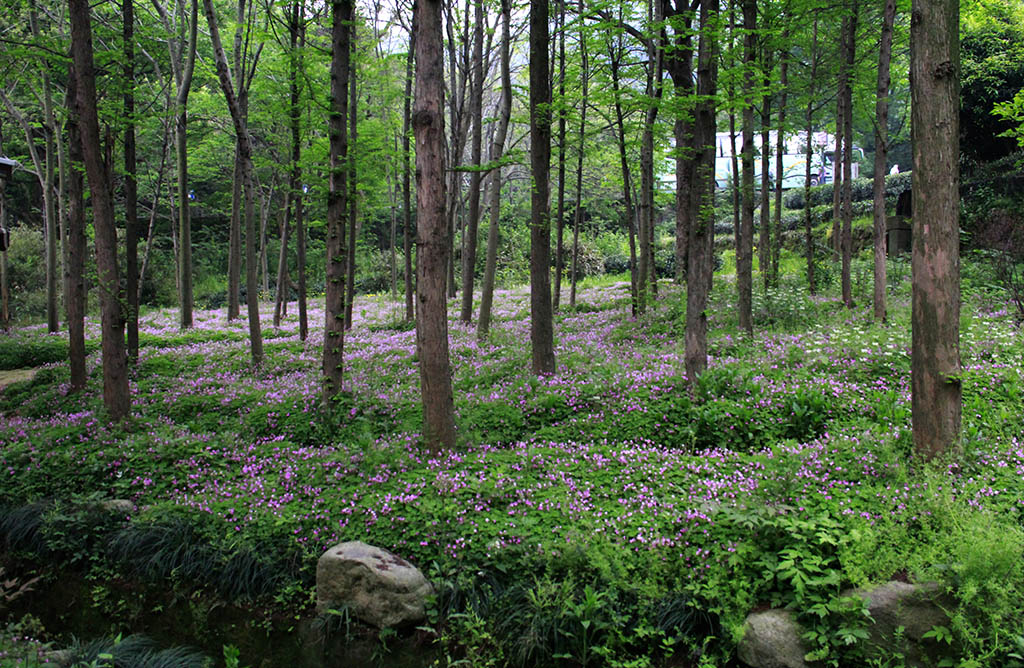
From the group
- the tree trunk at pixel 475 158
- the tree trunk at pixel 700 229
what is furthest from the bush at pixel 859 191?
the tree trunk at pixel 700 229

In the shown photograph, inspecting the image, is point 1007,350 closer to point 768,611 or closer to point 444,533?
point 768,611

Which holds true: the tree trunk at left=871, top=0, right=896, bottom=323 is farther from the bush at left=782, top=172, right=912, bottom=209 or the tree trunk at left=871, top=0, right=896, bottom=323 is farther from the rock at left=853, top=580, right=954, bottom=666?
the bush at left=782, top=172, right=912, bottom=209

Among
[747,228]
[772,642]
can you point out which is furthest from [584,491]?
[747,228]

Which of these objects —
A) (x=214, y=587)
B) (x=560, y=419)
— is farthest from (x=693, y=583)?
(x=214, y=587)

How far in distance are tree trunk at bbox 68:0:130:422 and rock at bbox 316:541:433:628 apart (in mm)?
5319

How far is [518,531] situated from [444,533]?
0.71 metres

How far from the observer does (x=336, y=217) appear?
862cm

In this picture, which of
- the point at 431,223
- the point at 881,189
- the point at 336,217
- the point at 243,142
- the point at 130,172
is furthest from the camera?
the point at 130,172

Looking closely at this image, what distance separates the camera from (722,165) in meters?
32.8

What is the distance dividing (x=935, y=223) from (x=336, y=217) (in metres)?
7.23


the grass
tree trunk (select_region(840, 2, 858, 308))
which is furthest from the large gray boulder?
tree trunk (select_region(840, 2, 858, 308))

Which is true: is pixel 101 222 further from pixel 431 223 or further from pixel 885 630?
pixel 885 630

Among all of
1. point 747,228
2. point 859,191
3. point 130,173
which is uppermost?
point 859,191

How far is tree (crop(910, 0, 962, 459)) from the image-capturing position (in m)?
4.73
